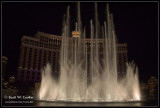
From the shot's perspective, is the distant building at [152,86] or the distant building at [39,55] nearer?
the distant building at [152,86]

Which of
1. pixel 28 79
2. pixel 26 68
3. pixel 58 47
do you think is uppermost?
pixel 58 47

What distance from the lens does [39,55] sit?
3433 inches

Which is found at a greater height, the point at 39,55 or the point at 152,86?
the point at 39,55

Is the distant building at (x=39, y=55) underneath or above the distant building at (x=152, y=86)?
above

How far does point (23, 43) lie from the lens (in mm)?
84500

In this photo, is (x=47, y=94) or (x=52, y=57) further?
(x=52, y=57)

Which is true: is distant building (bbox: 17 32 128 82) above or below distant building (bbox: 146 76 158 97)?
above

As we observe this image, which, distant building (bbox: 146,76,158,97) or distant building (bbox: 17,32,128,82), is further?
distant building (bbox: 17,32,128,82)

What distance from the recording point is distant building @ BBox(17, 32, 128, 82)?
83.4 meters

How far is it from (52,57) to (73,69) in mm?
65262

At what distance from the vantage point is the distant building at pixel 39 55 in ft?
274

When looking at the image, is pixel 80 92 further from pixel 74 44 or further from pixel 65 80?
pixel 74 44

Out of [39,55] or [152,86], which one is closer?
[152,86]

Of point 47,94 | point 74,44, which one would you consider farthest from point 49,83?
point 74,44
